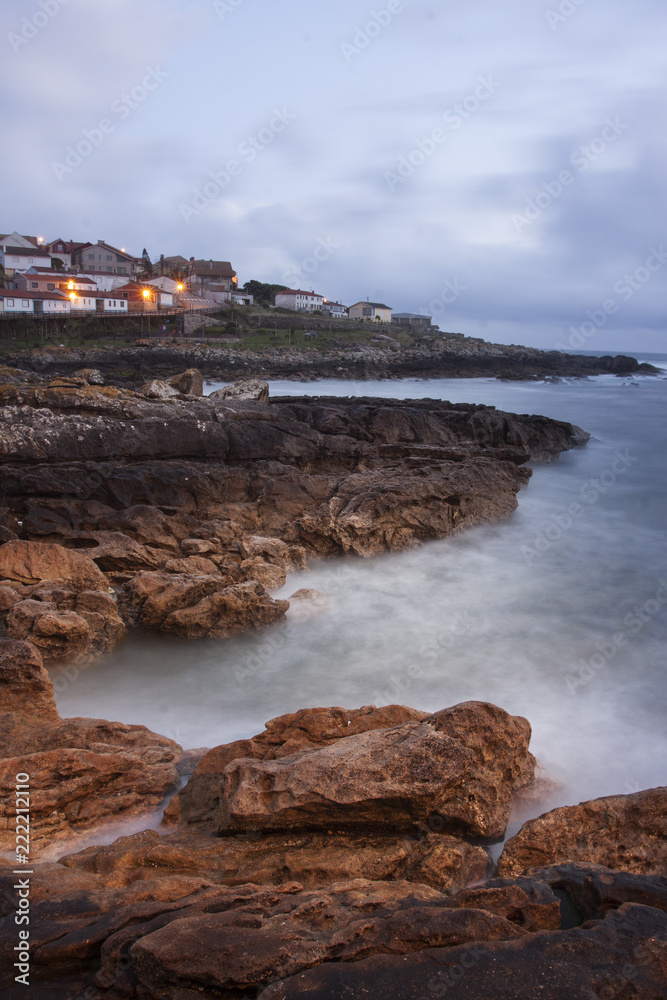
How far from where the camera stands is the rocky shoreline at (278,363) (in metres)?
37.4

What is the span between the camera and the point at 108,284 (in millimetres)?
75000

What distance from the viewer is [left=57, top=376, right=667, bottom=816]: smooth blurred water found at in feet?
23.1

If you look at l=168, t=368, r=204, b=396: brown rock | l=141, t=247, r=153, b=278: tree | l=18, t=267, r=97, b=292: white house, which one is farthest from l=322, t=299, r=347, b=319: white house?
l=168, t=368, r=204, b=396: brown rock

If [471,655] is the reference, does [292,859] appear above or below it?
above

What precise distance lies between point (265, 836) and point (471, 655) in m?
4.91

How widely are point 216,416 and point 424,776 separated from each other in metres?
11.1

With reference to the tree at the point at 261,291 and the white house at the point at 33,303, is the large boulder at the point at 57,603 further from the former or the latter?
the tree at the point at 261,291

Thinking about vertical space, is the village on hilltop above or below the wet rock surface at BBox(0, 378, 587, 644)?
above

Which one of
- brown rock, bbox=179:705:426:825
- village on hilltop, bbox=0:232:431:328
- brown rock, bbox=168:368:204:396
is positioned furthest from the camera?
village on hilltop, bbox=0:232:431:328

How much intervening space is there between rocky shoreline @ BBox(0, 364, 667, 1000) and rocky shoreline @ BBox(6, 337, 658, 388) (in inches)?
Answer: 849

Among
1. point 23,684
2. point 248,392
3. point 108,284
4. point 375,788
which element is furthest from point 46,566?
point 108,284

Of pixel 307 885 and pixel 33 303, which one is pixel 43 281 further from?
pixel 307 885

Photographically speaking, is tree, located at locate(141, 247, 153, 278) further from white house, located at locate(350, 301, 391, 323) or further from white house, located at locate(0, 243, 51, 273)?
white house, located at locate(350, 301, 391, 323)

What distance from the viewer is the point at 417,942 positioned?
2.96 metres
